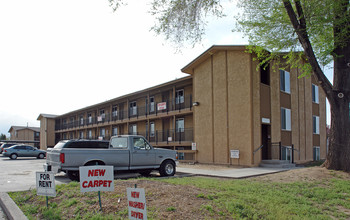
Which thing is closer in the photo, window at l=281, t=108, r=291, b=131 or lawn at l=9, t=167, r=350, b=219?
lawn at l=9, t=167, r=350, b=219

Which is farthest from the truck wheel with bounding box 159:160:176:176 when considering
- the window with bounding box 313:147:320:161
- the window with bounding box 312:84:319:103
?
the window with bounding box 312:84:319:103

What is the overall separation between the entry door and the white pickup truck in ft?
Answer: 25.9

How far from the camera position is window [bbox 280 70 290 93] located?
20844 mm

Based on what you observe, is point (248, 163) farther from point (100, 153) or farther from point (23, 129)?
point (23, 129)

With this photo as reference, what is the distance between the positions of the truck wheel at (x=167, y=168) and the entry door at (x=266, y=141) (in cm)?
803

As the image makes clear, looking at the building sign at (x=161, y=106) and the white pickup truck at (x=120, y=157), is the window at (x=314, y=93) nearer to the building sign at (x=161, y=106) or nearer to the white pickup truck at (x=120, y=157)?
the building sign at (x=161, y=106)

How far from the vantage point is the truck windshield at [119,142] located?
41.5 feet

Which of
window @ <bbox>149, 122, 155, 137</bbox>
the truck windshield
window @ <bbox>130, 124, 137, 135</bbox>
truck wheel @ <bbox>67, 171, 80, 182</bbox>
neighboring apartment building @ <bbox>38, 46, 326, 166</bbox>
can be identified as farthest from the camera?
window @ <bbox>130, 124, 137, 135</bbox>

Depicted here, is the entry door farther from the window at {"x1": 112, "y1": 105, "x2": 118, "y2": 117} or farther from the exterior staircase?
the window at {"x1": 112, "y1": 105, "x2": 118, "y2": 117}

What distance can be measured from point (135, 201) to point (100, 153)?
24.9 feet

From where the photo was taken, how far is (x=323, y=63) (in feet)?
49.0

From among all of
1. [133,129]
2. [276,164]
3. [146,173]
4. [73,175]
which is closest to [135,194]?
[73,175]

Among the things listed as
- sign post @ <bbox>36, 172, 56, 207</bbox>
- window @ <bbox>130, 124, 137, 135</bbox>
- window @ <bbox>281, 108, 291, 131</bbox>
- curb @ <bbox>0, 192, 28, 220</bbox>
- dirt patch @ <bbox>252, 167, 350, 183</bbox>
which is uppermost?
window @ <bbox>281, 108, 291, 131</bbox>

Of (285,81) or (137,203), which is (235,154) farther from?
(137,203)
